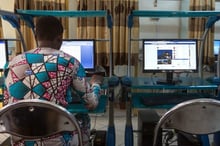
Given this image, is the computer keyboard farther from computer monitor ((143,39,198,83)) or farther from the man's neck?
the man's neck

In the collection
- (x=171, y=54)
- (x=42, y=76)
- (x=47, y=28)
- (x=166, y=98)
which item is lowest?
(x=166, y=98)

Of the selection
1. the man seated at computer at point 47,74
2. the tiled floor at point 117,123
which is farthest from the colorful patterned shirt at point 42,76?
the tiled floor at point 117,123

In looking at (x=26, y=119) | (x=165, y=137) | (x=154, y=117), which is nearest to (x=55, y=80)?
(x=26, y=119)

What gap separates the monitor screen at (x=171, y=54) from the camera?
2.37m

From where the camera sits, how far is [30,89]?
1352 mm

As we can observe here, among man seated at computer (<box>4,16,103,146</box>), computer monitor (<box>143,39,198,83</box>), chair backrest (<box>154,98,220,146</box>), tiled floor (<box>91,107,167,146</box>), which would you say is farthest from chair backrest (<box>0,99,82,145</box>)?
tiled floor (<box>91,107,167,146</box>)

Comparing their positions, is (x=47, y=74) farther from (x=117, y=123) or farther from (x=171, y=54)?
(x=117, y=123)

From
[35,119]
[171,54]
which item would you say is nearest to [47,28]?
[35,119]

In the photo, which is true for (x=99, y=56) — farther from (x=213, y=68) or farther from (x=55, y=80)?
(x=55, y=80)

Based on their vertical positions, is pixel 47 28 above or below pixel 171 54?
above

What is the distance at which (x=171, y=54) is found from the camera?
237 cm

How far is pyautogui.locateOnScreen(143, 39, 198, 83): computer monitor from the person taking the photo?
237cm

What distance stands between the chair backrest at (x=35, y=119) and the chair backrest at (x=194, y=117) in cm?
39

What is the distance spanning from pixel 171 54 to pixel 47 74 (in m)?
1.30
